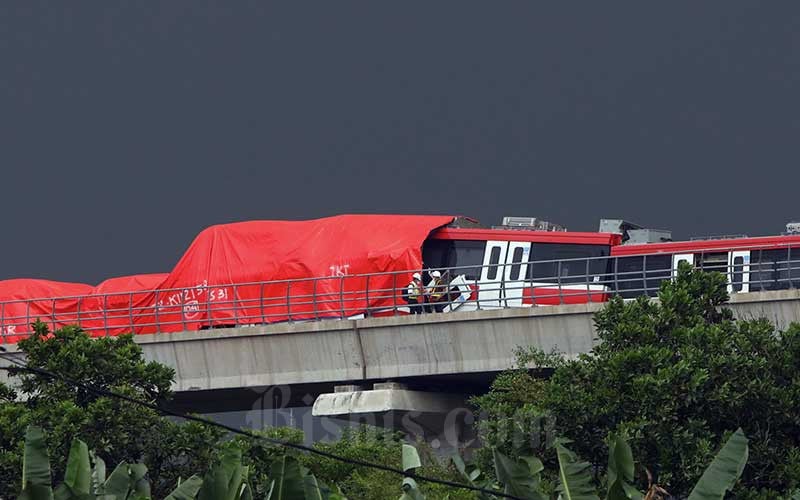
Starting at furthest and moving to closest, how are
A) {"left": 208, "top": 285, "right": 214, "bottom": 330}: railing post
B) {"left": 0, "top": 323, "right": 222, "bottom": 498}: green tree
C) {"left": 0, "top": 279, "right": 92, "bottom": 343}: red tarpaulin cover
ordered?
{"left": 0, "top": 279, "right": 92, "bottom": 343}: red tarpaulin cover → {"left": 208, "top": 285, "right": 214, "bottom": 330}: railing post → {"left": 0, "top": 323, "right": 222, "bottom": 498}: green tree

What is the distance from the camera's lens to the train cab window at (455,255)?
44.0m

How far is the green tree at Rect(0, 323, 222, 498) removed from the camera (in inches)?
1208

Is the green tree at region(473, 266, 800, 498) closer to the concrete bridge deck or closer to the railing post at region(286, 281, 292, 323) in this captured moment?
the concrete bridge deck

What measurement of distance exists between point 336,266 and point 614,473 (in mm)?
23140

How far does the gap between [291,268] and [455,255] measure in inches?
191

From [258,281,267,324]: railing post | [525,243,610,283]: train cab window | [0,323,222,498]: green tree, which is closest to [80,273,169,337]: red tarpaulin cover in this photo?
[258,281,267,324]: railing post

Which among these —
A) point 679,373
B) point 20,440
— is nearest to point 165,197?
point 20,440

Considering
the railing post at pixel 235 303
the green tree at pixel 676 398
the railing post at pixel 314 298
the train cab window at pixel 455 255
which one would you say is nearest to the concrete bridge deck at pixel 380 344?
the railing post at pixel 314 298

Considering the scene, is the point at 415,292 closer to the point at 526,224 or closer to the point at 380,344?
the point at 380,344

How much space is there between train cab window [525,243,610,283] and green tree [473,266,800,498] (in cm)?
1266

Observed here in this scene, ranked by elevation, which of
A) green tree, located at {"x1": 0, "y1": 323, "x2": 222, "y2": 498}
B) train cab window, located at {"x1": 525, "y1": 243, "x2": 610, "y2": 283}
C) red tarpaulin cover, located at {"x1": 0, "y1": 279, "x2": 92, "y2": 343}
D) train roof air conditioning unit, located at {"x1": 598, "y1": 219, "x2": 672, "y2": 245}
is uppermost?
train roof air conditioning unit, located at {"x1": 598, "y1": 219, "x2": 672, "y2": 245}

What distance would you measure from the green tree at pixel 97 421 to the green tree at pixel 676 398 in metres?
6.52

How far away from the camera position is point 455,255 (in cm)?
4441

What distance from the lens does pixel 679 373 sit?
27656 mm
